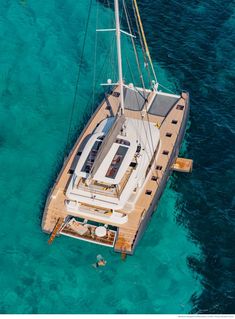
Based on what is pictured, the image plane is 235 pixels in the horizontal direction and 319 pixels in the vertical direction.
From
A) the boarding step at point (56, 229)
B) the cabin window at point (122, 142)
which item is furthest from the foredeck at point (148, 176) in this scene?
the cabin window at point (122, 142)

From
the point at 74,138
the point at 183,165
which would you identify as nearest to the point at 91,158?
the point at 74,138

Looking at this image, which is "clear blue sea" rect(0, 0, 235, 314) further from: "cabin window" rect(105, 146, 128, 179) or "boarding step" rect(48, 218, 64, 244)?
"cabin window" rect(105, 146, 128, 179)

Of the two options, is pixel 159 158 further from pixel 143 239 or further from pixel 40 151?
pixel 40 151

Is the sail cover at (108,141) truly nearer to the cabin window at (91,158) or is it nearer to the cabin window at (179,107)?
the cabin window at (91,158)

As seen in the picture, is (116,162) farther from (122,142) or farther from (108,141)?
(122,142)

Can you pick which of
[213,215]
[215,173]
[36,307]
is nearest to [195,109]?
[215,173]

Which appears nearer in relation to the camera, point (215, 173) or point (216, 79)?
point (215, 173)
